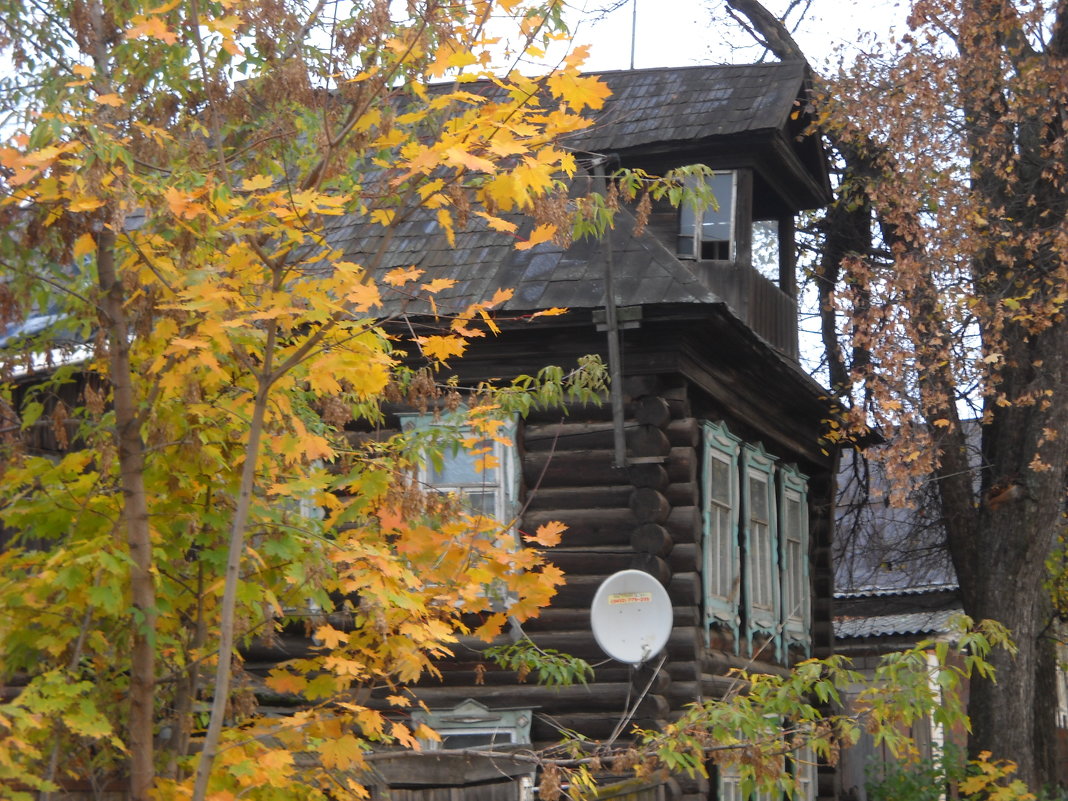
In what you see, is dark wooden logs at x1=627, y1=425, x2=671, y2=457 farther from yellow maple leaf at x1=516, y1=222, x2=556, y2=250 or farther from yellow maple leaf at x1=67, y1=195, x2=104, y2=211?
yellow maple leaf at x1=67, y1=195, x2=104, y2=211

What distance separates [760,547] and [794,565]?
1466mm

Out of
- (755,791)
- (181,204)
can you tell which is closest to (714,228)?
(755,791)

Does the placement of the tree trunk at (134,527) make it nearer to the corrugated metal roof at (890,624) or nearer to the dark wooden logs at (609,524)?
the dark wooden logs at (609,524)

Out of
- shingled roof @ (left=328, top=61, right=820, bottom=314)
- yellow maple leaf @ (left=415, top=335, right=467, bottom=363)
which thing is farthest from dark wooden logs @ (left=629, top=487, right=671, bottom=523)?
yellow maple leaf @ (left=415, top=335, right=467, bottom=363)

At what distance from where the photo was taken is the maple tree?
46.3ft

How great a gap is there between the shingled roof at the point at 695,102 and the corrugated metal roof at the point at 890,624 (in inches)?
Answer: 411

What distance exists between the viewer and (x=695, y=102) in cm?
1386

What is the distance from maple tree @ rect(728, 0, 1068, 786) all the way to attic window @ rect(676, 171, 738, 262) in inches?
71.2

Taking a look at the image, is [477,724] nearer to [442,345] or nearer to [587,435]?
[587,435]

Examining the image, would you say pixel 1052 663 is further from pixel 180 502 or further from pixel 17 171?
pixel 17 171

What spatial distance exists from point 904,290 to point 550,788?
29.7 feet

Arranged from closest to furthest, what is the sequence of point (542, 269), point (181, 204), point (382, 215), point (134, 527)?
point (181, 204)
point (134, 527)
point (382, 215)
point (542, 269)

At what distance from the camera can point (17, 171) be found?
4.88 metres

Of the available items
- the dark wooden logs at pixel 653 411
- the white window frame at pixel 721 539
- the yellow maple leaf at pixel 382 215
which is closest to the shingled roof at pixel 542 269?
the dark wooden logs at pixel 653 411
